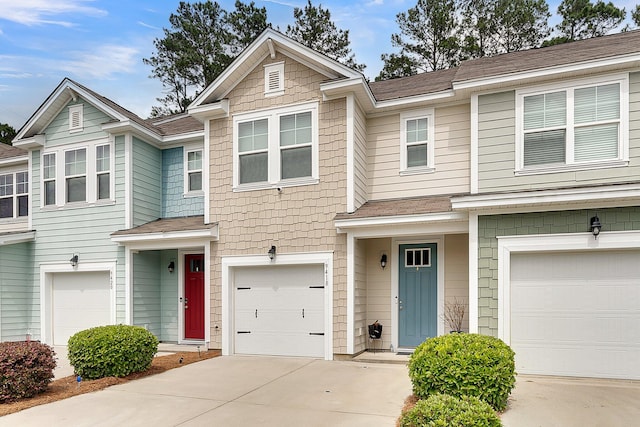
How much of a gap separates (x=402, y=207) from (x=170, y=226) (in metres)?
5.67

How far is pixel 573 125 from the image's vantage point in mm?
7660

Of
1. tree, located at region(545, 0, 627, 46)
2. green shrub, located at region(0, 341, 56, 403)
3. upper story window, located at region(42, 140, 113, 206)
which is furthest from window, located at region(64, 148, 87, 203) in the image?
tree, located at region(545, 0, 627, 46)

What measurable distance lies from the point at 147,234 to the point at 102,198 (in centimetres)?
219

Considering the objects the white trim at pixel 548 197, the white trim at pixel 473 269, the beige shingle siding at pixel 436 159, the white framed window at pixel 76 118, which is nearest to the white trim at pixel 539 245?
the white trim at pixel 473 269

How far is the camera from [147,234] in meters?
10.5

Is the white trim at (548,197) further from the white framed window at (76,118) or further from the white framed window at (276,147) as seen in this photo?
the white framed window at (76,118)

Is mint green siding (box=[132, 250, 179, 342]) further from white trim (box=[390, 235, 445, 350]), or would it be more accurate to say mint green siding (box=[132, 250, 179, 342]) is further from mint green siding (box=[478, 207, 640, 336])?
mint green siding (box=[478, 207, 640, 336])

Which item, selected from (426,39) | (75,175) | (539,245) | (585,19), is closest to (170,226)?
(75,175)

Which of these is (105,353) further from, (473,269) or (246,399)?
(473,269)

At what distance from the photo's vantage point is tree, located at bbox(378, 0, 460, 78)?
21.1 metres

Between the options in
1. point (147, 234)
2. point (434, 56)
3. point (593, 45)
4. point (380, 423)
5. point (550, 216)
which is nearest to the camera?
point (380, 423)

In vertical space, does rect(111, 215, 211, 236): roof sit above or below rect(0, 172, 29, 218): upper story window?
below

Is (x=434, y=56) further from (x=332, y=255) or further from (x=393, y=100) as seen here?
(x=332, y=255)

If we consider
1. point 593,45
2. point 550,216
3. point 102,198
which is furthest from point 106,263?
point 593,45
